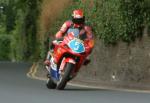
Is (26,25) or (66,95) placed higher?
(66,95)

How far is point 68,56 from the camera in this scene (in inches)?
604

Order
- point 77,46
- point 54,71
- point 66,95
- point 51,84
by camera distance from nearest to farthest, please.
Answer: point 66,95
point 77,46
point 54,71
point 51,84

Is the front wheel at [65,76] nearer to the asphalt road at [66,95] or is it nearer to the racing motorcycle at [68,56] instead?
the racing motorcycle at [68,56]

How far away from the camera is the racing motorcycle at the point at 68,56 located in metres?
15.2

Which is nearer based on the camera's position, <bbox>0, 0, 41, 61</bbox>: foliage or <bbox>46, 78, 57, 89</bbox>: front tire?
<bbox>46, 78, 57, 89</bbox>: front tire

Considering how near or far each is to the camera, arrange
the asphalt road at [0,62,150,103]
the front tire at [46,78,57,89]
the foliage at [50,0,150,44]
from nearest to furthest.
→ the asphalt road at [0,62,150,103] < the front tire at [46,78,57,89] < the foliage at [50,0,150,44]

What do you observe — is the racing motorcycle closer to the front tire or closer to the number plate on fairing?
the number plate on fairing

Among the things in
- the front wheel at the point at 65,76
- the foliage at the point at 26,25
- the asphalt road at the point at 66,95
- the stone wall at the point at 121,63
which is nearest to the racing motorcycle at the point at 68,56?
the front wheel at the point at 65,76

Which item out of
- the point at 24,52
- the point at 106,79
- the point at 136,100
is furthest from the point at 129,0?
the point at 24,52

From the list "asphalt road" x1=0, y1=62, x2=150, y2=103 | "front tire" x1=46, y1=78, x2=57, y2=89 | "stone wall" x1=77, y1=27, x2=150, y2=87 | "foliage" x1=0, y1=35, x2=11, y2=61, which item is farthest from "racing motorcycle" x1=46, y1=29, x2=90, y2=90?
"foliage" x1=0, y1=35, x2=11, y2=61

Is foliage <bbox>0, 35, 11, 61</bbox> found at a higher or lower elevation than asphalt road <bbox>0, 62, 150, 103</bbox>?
lower

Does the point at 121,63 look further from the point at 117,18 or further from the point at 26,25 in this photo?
the point at 26,25

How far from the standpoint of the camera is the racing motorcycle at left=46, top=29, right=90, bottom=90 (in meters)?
15.2

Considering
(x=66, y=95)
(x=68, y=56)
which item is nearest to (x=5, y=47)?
(x=68, y=56)
